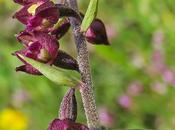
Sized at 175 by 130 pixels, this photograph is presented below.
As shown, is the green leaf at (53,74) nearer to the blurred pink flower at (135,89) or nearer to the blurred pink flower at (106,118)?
the blurred pink flower at (135,89)

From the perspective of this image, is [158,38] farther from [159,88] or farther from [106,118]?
[106,118]

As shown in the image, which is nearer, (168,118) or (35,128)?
(168,118)

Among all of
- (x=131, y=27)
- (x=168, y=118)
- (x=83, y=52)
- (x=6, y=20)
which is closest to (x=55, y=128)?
(x=83, y=52)

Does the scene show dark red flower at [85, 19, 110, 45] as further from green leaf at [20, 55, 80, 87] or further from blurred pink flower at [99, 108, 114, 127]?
blurred pink flower at [99, 108, 114, 127]

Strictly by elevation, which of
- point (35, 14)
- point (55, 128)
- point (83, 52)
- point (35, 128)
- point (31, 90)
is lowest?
point (35, 128)

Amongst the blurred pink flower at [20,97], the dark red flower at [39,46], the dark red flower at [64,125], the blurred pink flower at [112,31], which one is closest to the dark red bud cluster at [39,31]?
the dark red flower at [39,46]

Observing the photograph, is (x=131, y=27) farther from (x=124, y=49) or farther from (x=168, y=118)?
(x=168, y=118)

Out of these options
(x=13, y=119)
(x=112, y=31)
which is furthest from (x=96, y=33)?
(x=112, y=31)
